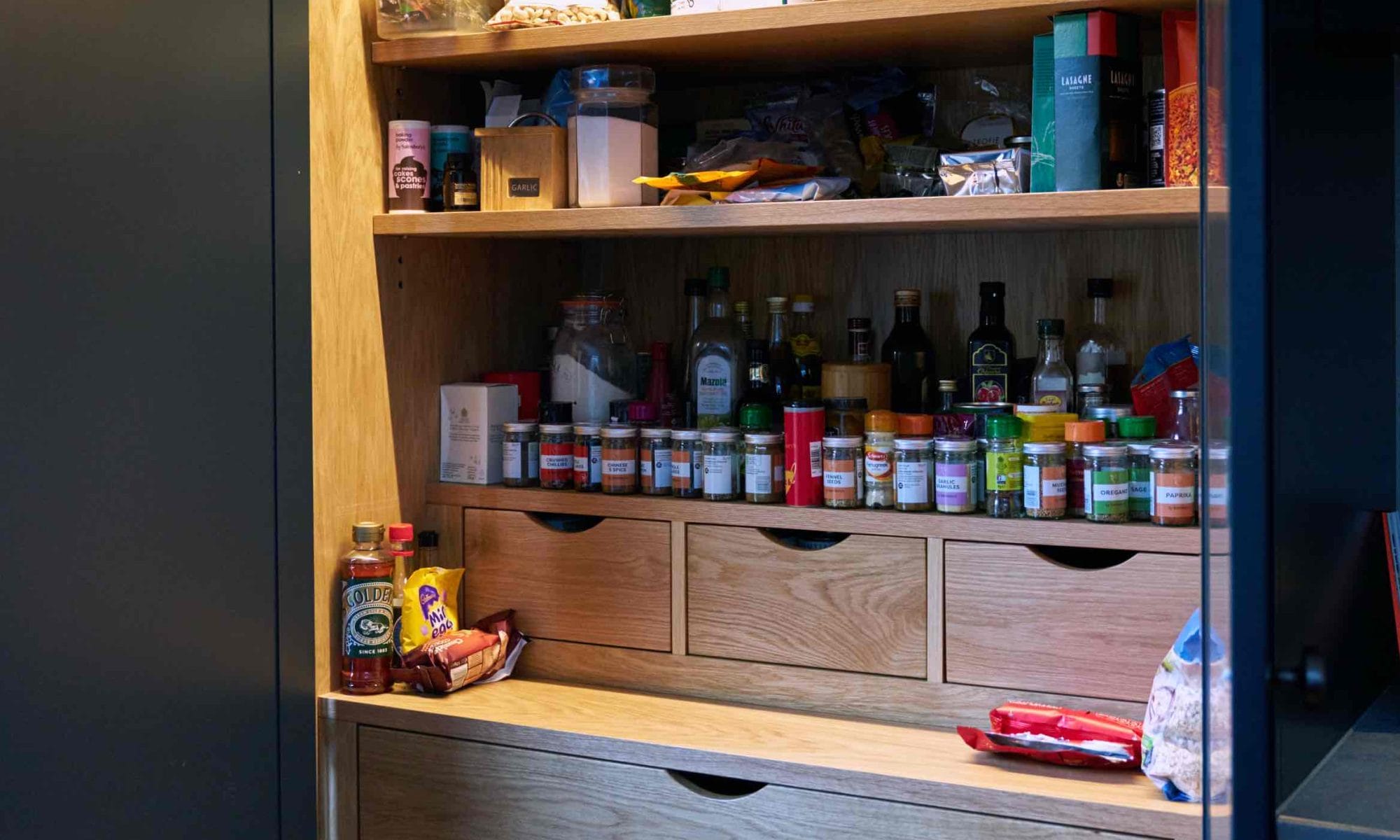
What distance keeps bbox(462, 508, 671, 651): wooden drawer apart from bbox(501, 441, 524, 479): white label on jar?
55mm

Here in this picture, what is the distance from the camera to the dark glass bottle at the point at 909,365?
6.11ft

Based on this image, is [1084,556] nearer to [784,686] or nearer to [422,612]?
[784,686]

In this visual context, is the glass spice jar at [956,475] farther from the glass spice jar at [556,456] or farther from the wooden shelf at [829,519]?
the glass spice jar at [556,456]

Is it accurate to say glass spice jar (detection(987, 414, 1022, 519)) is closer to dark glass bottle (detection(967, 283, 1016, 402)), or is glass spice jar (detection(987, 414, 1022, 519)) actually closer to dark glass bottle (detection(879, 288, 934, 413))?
dark glass bottle (detection(967, 283, 1016, 402))

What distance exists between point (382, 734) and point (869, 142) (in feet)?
3.30

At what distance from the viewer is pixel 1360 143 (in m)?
0.70

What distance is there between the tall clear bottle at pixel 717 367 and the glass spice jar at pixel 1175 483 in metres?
0.60

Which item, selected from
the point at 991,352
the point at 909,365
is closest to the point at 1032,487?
the point at 991,352

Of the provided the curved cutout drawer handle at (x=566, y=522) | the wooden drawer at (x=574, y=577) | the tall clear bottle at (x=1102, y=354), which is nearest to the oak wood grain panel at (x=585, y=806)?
the wooden drawer at (x=574, y=577)

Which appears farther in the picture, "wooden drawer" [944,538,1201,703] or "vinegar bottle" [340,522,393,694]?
"vinegar bottle" [340,522,393,694]

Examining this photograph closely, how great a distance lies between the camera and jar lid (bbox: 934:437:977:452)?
1.62 m

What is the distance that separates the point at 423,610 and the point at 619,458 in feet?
1.09

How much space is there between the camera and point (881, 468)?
167cm

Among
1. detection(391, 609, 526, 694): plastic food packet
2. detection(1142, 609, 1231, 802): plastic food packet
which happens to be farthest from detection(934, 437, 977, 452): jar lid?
detection(391, 609, 526, 694): plastic food packet
